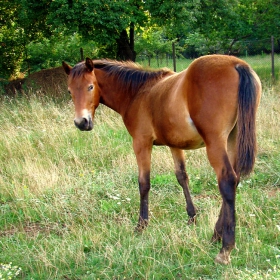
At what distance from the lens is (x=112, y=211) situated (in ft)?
13.5

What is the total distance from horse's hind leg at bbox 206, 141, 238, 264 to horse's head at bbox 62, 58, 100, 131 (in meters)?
1.39

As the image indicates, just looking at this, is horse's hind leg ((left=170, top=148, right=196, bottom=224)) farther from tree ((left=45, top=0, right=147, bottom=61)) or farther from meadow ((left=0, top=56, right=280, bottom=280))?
tree ((left=45, top=0, right=147, bottom=61))

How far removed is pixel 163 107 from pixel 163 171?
1.98m

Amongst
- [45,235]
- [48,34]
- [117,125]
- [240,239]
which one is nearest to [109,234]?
[45,235]

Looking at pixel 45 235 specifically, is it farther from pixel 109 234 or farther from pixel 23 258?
pixel 109 234

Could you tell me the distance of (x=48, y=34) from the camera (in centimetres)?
1233

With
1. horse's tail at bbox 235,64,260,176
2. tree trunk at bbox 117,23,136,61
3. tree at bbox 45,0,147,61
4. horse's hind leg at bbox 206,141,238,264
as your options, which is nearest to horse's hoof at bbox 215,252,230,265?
horse's hind leg at bbox 206,141,238,264

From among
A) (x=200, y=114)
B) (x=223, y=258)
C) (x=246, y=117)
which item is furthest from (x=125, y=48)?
(x=223, y=258)

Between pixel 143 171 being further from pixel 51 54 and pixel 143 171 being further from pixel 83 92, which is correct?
pixel 51 54

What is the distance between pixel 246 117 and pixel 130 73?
176 cm

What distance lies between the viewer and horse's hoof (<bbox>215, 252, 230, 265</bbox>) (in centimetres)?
293

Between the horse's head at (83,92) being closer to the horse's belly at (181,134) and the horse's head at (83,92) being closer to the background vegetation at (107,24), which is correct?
the horse's belly at (181,134)

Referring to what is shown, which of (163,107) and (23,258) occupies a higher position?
(163,107)

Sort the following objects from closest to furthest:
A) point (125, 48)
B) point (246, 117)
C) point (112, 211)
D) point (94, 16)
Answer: point (246, 117)
point (112, 211)
point (94, 16)
point (125, 48)
